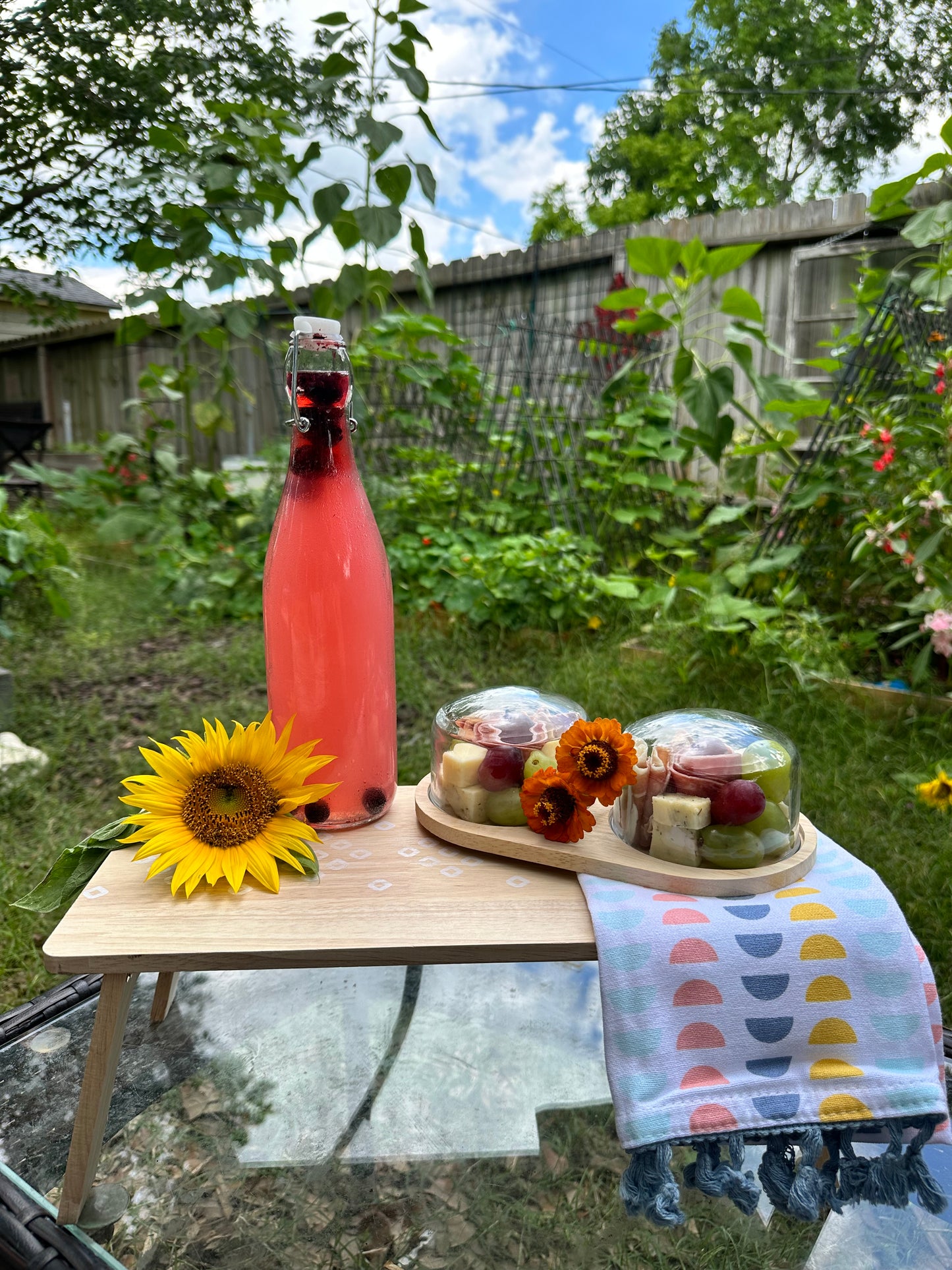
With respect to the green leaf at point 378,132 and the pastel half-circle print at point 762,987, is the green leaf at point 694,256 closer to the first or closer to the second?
the green leaf at point 378,132

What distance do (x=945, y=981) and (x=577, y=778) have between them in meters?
1.05

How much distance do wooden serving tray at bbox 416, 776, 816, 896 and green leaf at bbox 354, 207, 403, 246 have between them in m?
1.68

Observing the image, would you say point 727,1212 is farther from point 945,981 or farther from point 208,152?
point 208,152

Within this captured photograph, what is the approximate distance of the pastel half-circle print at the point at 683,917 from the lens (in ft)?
2.13

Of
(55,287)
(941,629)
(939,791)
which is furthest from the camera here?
(941,629)

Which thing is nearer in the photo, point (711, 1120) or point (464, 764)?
point (711, 1120)

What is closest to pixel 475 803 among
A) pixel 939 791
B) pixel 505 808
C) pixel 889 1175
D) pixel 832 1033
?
pixel 505 808

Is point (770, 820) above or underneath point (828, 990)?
above

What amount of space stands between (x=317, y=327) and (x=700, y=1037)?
0.69 m

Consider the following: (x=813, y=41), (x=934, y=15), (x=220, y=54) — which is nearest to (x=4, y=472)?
(x=220, y=54)

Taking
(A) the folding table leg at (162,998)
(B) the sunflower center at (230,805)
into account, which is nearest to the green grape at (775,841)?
(B) the sunflower center at (230,805)

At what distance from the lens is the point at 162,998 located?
0.94 metres

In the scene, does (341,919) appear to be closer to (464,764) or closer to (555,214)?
(464,764)

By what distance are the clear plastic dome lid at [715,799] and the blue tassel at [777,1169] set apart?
0.21 metres
